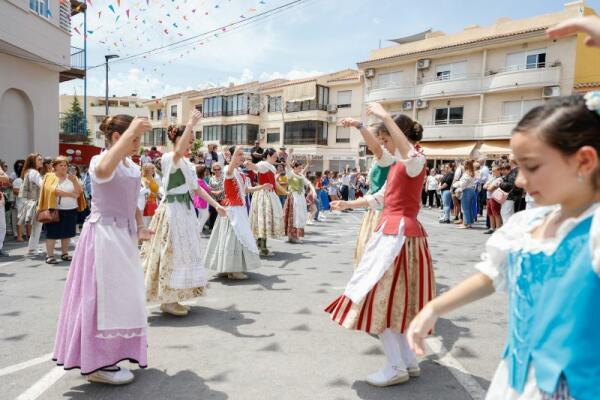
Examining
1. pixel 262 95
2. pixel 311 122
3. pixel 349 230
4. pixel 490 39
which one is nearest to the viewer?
pixel 349 230

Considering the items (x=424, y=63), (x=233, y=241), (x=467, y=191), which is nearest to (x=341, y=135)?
(x=424, y=63)

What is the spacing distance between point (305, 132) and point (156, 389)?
3770 centimetres

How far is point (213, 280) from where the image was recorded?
20.8 feet

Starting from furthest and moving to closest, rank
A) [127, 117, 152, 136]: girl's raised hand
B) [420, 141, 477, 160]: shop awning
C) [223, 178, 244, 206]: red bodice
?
1. [420, 141, 477, 160]: shop awning
2. [223, 178, 244, 206]: red bodice
3. [127, 117, 152, 136]: girl's raised hand

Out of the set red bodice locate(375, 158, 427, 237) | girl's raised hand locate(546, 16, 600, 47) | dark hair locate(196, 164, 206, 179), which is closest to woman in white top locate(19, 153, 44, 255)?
dark hair locate(196, 164, 206, 179)

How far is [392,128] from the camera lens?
8.86 ft

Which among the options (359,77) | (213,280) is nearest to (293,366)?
(213,280)

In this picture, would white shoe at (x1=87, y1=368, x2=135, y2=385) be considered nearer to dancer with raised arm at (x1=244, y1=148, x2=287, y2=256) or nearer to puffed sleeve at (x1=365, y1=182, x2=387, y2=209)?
puffed sleeve at (x1=365, y1=182, x2=387, y2=209)

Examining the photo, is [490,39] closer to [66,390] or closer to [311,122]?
[311,122]

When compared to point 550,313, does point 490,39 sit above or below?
above

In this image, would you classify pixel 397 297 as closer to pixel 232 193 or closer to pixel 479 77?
pixel 232 193

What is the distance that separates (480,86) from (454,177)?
16761mm

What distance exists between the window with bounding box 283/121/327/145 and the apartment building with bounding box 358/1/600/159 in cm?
641

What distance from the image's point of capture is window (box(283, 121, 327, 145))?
129 ft
